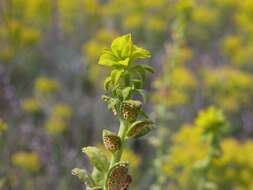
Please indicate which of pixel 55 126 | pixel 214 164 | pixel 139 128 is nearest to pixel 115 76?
pixel 139 128

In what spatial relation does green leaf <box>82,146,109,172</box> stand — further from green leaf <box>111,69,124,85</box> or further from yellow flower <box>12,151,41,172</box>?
yellow flower <box>12,151,41,172</box>

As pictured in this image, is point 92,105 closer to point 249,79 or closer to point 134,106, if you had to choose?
point 249,79

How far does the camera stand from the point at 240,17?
247 inches

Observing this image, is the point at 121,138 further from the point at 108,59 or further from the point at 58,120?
the point at 58,120

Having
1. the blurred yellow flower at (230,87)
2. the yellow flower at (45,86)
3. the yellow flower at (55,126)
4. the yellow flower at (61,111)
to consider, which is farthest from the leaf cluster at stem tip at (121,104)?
the blurred yellow flower at (230,87)

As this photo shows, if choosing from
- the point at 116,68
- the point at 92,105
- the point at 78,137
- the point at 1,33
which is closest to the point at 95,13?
the point at 1,33

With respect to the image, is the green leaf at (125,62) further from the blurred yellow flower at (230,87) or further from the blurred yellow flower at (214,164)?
the blurred yellow flower at (230,87)

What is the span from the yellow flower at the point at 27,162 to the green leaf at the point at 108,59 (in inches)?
88.1

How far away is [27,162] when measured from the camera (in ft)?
11.8

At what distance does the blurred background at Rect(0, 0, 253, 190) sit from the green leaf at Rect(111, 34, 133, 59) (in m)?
1.03

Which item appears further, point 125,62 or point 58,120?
point 58,120

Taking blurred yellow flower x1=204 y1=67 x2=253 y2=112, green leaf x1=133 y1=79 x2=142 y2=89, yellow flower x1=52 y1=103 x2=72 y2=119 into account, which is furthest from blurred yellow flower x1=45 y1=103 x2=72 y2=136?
green leaf x1=133 y1=79 x2=142 y2=89

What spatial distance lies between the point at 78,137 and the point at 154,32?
184cm

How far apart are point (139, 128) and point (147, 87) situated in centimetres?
365
